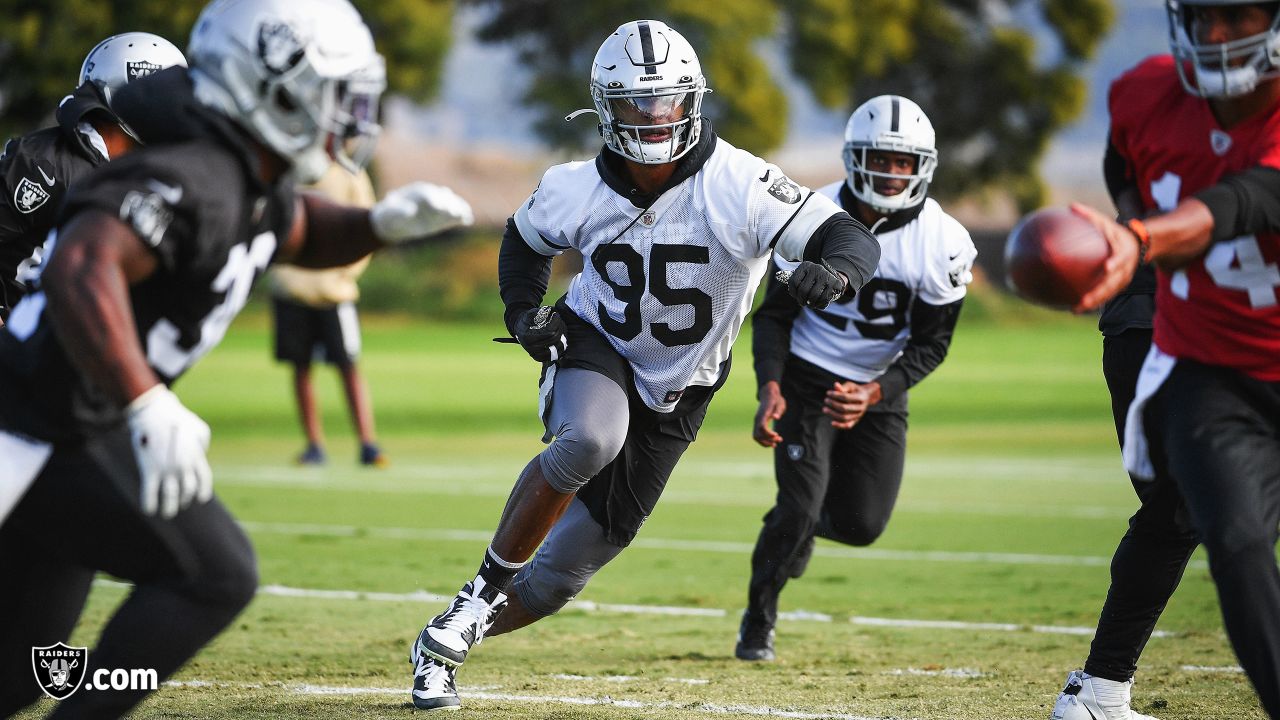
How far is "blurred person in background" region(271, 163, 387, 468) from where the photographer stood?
455 inches

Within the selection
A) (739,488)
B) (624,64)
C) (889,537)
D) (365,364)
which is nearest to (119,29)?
(365,364)

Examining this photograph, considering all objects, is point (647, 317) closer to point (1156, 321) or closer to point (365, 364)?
point (1156, 321)

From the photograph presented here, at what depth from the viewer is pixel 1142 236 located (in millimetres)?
3418

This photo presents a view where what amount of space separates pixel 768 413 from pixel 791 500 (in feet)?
1.37

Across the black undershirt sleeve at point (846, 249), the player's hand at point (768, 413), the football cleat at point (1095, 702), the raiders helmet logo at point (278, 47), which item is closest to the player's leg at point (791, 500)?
the player's hand at point (768, 413)

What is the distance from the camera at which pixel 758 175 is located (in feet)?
16.6

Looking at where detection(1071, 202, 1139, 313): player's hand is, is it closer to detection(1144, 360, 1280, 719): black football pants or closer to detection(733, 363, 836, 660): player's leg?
detection(1144, 360, 1280, 719): black football pants

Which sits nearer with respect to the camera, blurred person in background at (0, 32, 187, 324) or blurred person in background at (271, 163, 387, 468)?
blurred person in background at (0, 32, 187, 324)

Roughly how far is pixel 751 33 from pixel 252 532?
30936 millimetres

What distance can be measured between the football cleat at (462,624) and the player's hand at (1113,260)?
91.4 inches

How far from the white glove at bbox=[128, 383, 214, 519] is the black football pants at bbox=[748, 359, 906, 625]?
309cm

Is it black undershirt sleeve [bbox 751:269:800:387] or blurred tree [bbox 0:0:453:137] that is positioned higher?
black undershirt sleeve [bbox 751:269:800:387]

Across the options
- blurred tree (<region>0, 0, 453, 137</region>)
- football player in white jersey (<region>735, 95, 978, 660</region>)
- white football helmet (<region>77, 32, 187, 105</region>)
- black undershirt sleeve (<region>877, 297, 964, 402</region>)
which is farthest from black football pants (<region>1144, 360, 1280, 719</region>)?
blurred tree (<region>0, 0, 453, 137</region>)

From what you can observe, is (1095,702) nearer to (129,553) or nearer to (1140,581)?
(1140,581)
